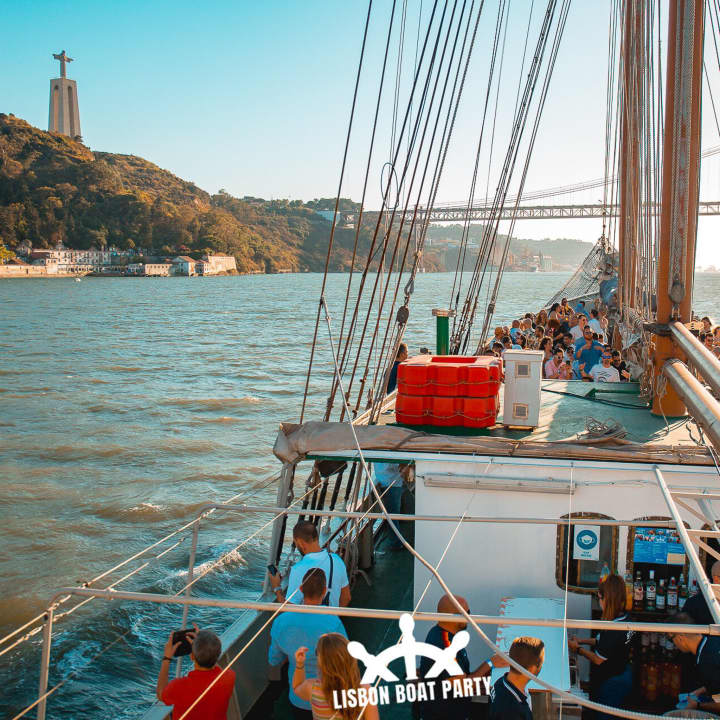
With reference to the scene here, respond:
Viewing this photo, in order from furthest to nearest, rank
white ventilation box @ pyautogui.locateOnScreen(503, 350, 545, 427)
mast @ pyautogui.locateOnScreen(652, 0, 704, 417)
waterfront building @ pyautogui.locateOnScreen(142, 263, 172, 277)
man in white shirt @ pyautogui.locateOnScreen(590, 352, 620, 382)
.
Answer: waterfront building @ pyautogui.locateOnScreen(142, 263, 172, 277)
man in white shirt @ pyautogui.locateOnScreen(590, 352, 620, 382)
mast @ pyautogui.locateOnScreen(652, 0, 704, 417)
white ventilation box @ pyautogui.locateOnScreen(503, 350, 545, 427)

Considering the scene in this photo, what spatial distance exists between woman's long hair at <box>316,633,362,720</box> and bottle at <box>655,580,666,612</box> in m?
2.79

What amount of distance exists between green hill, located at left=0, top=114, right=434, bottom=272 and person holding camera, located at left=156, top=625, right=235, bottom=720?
435 ft

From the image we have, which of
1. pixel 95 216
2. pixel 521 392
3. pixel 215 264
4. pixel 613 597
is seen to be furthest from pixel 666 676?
pixel 95 216

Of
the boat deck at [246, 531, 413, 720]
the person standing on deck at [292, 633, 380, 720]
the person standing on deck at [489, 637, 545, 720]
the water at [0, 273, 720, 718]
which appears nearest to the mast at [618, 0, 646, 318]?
the boat deck at [246, 531, 413, 720]

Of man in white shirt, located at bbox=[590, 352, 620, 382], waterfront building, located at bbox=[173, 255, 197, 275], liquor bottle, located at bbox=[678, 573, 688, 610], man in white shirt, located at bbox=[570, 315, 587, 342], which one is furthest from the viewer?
waterfront building, located at bbox=[173, 255, 197, 275]

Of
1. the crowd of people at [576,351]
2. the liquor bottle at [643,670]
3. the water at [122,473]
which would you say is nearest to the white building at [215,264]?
the water at [122,473]

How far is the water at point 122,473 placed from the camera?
9.27 m

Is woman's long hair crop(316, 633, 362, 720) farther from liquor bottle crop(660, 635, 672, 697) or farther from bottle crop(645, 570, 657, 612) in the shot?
bottle crop(645, 570, 657, 612)

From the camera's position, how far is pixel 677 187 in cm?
687

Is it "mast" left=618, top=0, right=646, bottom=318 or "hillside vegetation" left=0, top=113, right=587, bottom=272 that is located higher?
"hillside vegetation" left=0, top=113, right=587, bottom=272

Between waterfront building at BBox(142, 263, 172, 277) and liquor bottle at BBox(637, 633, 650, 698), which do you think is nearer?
liquor bottle at BBox(637, 633, 650, 698)

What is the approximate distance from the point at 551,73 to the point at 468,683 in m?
12.8

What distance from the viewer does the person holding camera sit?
385 centimetres

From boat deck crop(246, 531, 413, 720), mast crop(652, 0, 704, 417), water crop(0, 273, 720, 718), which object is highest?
mast crop(652, 0, 704, 417)
